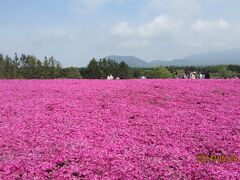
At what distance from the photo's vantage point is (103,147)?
13.3 metres

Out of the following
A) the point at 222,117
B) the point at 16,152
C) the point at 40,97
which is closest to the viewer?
the point at 16,152

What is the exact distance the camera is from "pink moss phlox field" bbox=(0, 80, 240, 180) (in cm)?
1088

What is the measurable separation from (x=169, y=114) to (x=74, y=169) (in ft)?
32.5

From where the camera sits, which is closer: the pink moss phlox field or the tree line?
the pink moss phlox field

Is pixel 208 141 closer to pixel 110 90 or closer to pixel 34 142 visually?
pixel 34 142

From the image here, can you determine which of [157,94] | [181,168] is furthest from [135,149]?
[157,94]

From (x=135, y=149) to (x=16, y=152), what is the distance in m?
4.31

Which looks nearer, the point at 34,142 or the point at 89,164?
the point at 89,164

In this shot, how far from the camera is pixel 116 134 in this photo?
15469 millimetres

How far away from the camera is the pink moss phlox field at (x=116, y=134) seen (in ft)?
35.7

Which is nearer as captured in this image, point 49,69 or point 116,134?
point 116,134

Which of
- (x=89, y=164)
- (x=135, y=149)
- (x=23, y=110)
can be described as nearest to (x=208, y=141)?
(x=135, y=149)

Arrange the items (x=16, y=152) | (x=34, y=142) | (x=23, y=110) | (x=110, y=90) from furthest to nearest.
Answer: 1. (x=110, y=90)
2. (x=23, y=110)
3. (x=34, y=142)
4. (x=16, y=152)

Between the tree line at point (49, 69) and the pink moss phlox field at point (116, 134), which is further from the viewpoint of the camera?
the tree line at point (49, 69)
